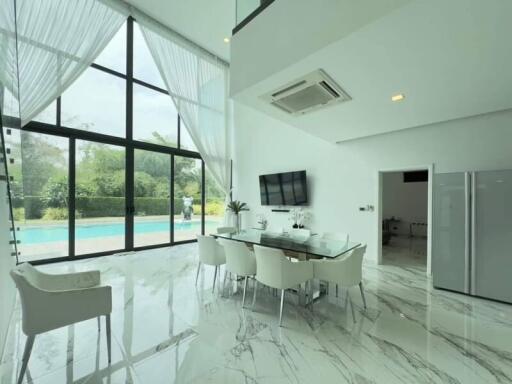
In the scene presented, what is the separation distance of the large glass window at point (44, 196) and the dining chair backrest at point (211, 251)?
3307 millimetres

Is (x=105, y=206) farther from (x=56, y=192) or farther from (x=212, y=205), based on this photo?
(x=212, y=205)

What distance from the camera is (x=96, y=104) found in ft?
16.2

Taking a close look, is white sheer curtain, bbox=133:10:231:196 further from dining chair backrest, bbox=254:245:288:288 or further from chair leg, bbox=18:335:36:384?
chair leg, bbox=18:335:36:384

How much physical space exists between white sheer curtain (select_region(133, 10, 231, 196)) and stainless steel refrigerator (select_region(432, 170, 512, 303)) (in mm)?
5186

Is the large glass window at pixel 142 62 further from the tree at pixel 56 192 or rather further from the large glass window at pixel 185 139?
the tree at pixel 56 192

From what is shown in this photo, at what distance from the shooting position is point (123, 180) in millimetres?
5328

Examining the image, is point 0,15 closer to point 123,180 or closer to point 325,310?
point 123,180

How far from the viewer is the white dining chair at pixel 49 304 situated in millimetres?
1606

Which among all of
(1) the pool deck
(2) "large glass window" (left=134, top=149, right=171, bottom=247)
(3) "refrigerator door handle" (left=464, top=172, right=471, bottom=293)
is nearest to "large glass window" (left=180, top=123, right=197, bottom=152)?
(2) "large glass window" (left=134, top=149, right=171, bottom=247)

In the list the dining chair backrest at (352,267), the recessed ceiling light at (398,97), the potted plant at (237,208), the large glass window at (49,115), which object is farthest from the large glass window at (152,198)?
the recessed ceiling light at (398,97)

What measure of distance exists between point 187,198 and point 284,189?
2.78m

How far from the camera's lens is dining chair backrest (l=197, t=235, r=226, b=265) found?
333cm

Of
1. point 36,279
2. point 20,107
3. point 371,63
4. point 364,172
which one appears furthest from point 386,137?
point 20,107

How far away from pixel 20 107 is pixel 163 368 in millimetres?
4736
